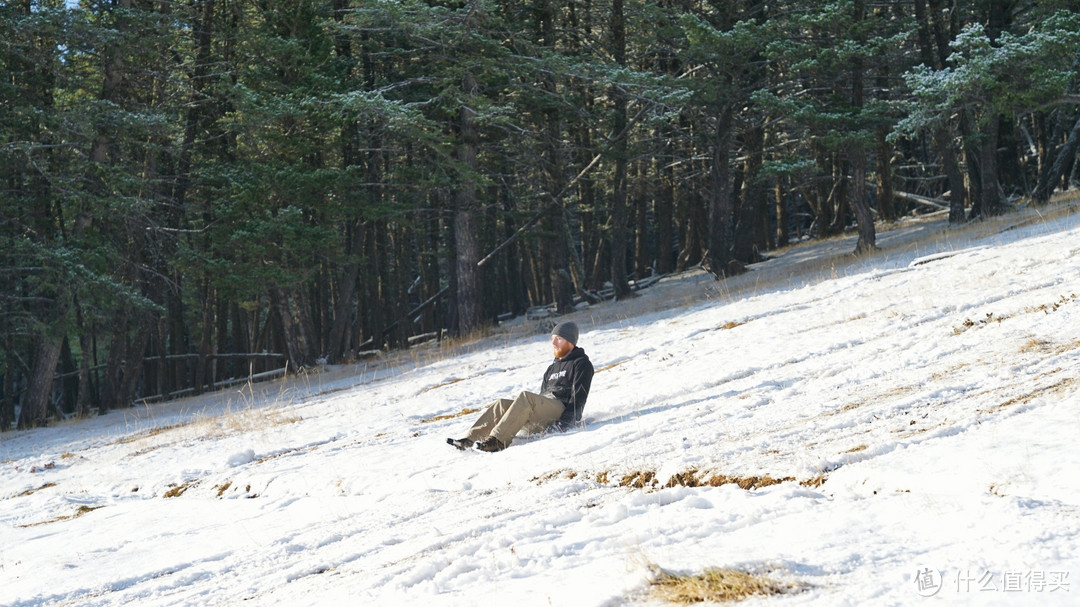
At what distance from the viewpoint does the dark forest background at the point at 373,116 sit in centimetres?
1773

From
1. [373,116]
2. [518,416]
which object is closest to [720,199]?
[373,116]

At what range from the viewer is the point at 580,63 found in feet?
65.2

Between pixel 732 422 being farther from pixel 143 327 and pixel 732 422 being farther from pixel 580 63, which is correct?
pixel 143 327

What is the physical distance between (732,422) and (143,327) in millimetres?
20021

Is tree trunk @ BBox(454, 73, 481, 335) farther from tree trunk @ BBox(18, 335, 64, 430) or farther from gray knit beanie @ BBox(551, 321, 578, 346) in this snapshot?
gray knit beanie @ BBox(551, 321, 578, 346)

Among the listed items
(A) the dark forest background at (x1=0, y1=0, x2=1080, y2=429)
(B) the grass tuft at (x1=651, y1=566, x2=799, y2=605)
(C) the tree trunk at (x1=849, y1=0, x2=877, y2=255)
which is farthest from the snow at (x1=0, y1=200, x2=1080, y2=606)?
(C) the tree trunk at (x1=849, y1=0, x2=877, y2=255)

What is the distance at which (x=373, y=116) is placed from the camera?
1933 centimetres

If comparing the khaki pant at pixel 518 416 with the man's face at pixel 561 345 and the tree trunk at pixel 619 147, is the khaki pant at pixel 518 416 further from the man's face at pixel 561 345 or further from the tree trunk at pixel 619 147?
the tree trunk at pixel 619 147

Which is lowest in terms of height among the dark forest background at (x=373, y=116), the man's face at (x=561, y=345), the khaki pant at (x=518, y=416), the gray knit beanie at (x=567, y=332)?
the khaki pant at (x=518, y=416)

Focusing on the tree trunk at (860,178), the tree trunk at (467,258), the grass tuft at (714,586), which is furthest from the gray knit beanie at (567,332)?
the tree trunk at (467,258)

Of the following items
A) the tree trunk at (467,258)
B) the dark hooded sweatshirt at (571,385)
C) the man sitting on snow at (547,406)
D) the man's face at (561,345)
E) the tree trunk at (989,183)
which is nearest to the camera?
the man sitting on snow at (547,406)

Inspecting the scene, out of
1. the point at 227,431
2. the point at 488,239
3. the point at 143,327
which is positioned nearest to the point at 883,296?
the point at 227,431

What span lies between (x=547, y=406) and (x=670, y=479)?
2870mm

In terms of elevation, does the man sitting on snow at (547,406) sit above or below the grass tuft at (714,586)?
above
